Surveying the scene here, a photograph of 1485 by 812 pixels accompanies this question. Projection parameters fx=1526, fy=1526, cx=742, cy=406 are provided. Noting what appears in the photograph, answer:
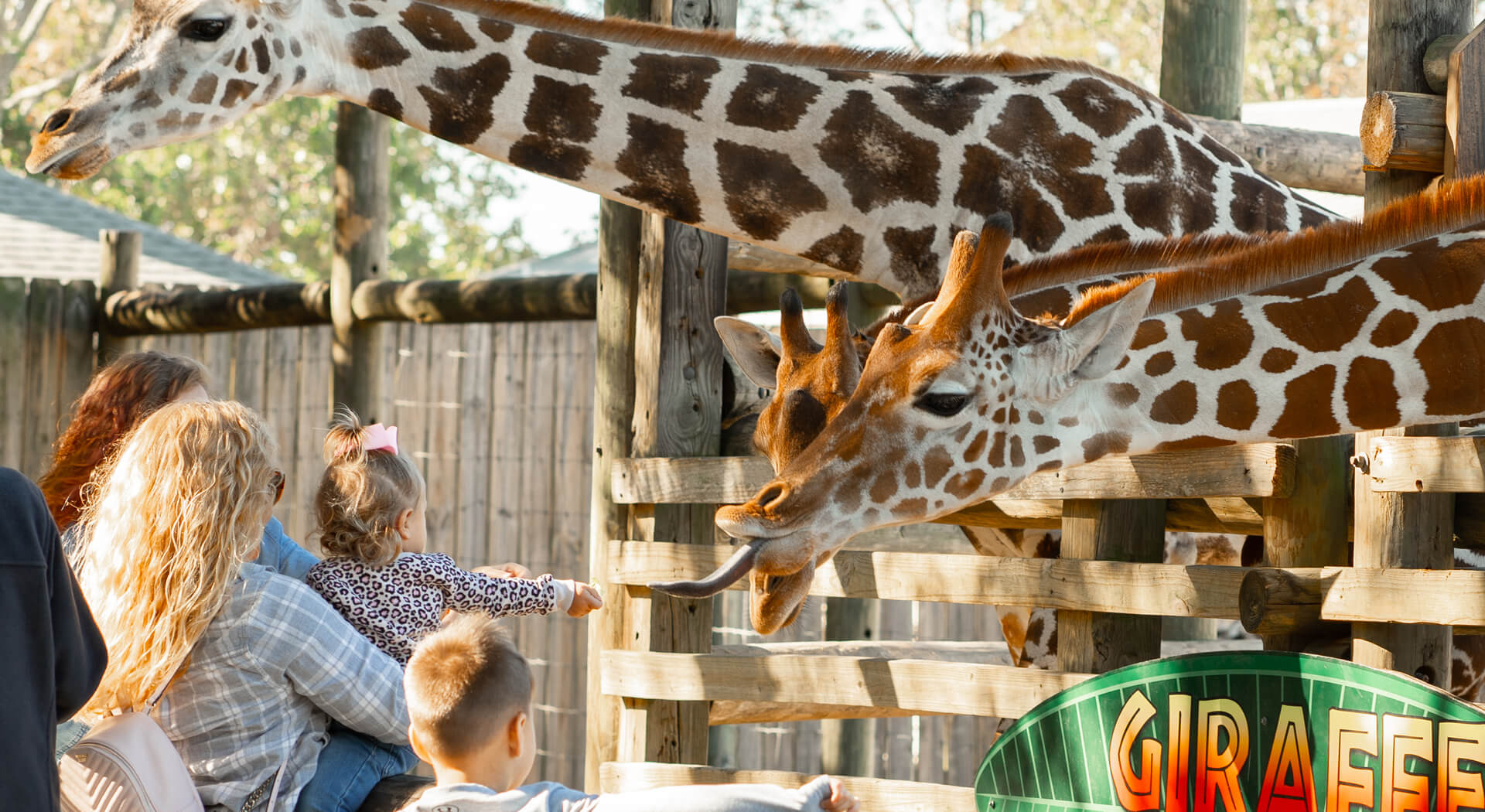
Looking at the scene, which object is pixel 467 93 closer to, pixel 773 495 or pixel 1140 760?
pixel 773 495

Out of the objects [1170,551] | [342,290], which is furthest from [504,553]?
[1170,551]

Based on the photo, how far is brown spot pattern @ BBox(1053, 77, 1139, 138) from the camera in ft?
13.4

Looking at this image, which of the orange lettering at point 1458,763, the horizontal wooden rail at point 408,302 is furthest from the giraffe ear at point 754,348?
the horizontal wooden rail at point 408,302

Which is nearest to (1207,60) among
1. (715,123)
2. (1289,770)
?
(715,123)

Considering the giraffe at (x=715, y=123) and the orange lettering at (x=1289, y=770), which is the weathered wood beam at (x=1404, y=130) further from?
the orange lettering at (x=1289, y=770)

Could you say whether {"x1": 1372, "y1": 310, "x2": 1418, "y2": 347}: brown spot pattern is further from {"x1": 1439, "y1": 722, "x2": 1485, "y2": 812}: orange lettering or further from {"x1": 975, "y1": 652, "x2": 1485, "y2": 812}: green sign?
{"x1": 1439, "y1": 722, "x2": 1485, "y2": 812}: orange lettering

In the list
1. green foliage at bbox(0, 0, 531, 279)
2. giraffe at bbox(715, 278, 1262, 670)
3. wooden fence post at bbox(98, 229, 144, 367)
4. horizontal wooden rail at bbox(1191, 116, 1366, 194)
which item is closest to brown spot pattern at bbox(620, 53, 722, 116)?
giraffe at bbox(715, 278, 1262, 670)

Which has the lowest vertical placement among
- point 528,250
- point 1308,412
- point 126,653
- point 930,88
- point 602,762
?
point 602,762

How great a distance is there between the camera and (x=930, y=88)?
4.18 metres

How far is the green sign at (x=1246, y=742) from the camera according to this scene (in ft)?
8.40

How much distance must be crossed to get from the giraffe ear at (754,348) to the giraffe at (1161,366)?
0.49 m

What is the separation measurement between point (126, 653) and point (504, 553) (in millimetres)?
4794

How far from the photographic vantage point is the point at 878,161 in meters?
4.07

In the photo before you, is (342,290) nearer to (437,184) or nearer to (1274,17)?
(437,184)
